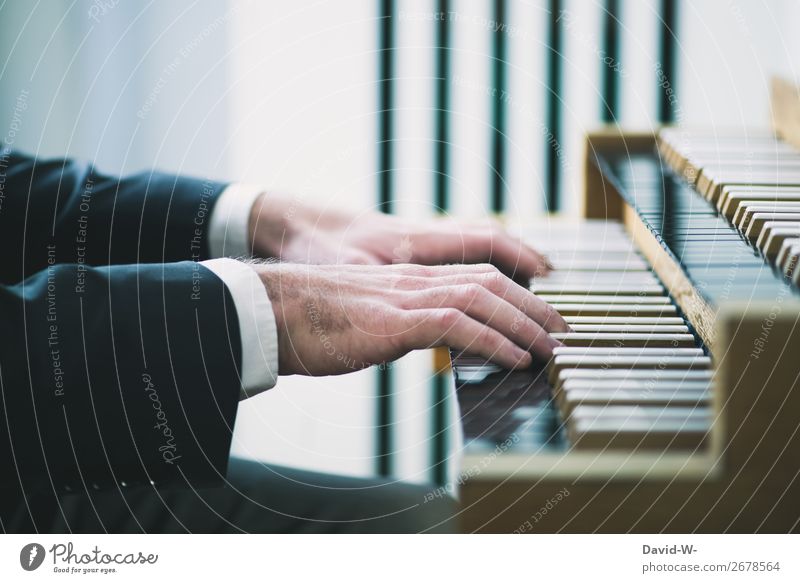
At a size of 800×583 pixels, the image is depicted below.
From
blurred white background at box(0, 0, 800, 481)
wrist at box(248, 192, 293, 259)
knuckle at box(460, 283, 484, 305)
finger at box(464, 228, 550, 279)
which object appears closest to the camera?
knuckle at box(460, 283, 484, 305)

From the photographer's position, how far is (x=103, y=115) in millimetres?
1676

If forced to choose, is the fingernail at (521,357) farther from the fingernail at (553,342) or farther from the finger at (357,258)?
the finger at (357,258)

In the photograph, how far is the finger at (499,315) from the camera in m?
Result: 0.57

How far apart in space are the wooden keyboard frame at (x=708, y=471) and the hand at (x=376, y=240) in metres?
0.26

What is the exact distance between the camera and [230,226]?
0.90 m

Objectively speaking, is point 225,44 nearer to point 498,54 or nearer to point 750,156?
point 498,54

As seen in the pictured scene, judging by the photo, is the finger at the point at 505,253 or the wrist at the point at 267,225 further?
the wrist at the point at 267,225

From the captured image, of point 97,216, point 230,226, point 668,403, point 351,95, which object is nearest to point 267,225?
point 230,226

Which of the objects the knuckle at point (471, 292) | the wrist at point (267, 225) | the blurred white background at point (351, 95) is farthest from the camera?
the blurred white background at point (351, 95)

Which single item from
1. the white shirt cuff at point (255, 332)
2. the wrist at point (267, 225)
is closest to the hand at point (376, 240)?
the wrist at point (267, 225)

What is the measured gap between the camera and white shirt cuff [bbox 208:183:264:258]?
2.96 feet

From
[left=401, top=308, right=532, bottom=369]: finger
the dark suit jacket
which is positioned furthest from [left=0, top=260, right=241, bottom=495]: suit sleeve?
[left=401, top=308, right=532, bottom=369]: finger

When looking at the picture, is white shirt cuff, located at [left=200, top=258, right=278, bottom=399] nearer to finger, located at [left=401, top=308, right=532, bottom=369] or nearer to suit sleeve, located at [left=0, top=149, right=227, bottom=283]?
finger, located at [left=401, top=308, right=532, bottom=369]

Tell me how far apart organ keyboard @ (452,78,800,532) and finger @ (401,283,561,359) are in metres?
0.02
